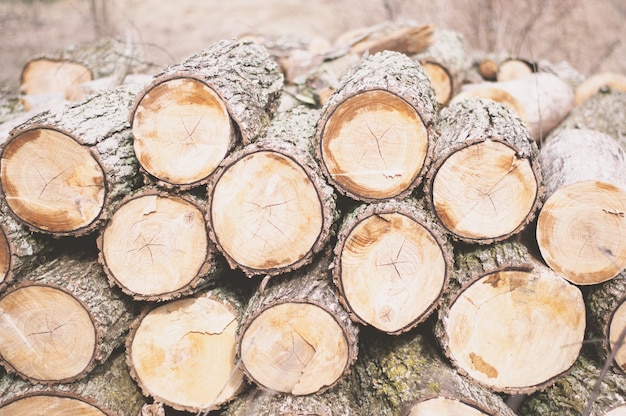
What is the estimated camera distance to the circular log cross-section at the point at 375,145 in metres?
2.05

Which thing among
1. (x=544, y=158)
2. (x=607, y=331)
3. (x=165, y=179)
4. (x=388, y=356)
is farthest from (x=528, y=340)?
(x=165, y=179)

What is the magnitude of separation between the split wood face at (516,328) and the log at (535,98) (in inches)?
69.3

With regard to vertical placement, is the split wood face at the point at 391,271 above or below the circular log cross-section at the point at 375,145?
below

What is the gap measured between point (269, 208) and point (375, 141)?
544 mm

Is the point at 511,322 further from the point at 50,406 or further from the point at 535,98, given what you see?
the point at 535,98

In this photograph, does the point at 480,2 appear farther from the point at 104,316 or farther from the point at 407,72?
the point at 104,316

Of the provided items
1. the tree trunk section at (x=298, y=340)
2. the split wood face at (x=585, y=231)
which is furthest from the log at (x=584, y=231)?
the tree trunk section at (x=298, y=340)

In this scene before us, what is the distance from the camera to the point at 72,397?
7.21ft

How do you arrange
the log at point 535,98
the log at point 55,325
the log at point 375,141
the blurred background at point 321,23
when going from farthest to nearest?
the blurred background at point 321,23
the log at point 535,98
the log at point 55,325
the log at point 375,141

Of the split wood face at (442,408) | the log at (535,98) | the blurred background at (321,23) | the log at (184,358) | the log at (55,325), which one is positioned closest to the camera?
the split wood face at (442,408)

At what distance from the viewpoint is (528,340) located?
2100 millimetres

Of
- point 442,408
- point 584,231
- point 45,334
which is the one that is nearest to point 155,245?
point 45,334

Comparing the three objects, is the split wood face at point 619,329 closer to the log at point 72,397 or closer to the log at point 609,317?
the log at point 609,317

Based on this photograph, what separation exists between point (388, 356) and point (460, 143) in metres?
1.06
